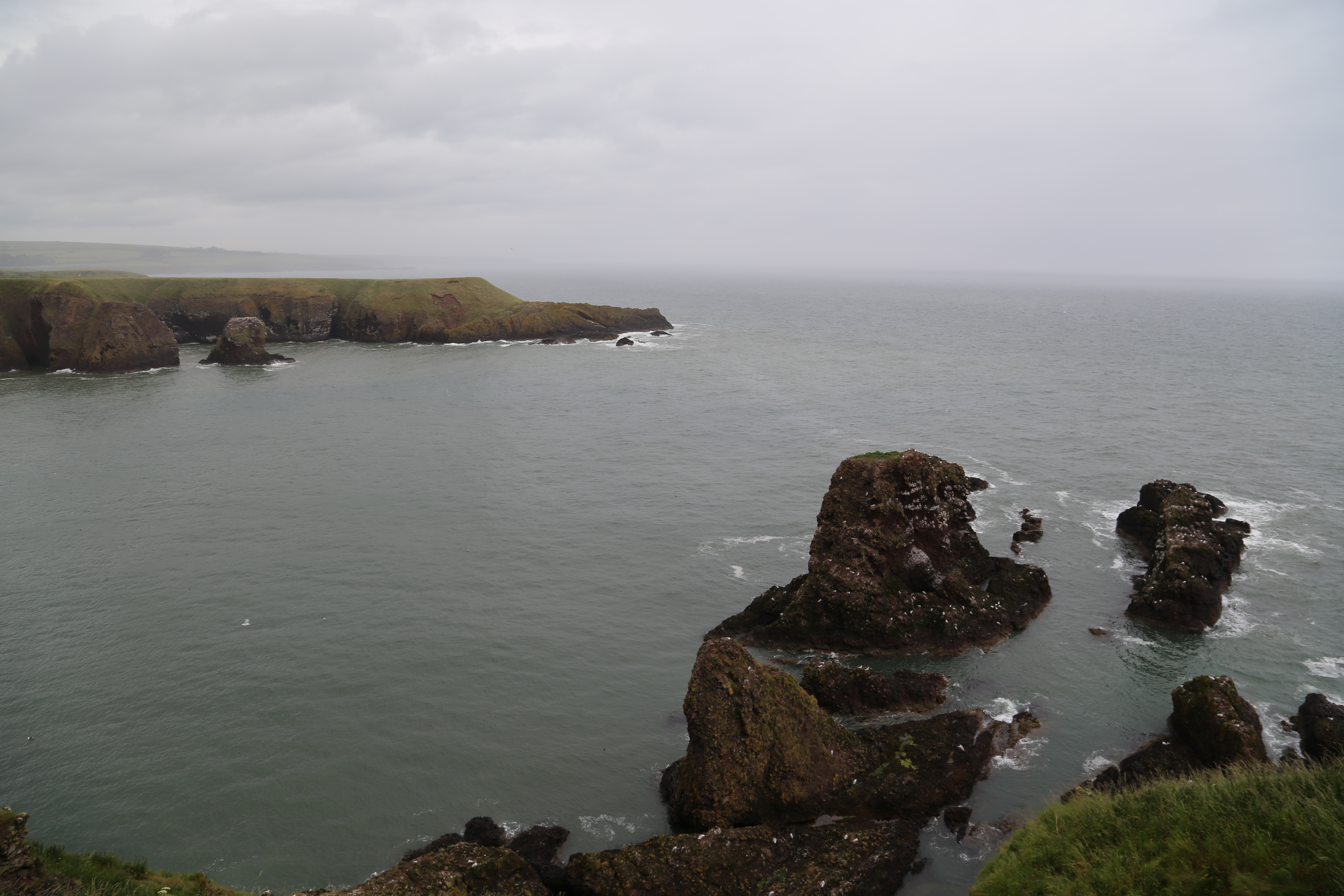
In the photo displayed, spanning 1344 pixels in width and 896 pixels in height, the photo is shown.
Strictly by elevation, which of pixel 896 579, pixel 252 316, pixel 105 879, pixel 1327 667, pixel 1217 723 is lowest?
pixel 1327 667

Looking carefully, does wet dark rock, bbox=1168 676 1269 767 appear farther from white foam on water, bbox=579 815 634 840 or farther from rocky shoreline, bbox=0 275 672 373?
rocky shoreline, bbox=0 275 672 373

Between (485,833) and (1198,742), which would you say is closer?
(485,833)

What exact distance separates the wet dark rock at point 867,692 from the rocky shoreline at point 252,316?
9355 centimetres

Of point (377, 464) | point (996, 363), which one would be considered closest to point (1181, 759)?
point (377, 464)

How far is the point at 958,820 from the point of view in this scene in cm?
1905

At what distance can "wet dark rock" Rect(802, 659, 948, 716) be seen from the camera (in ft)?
78.7

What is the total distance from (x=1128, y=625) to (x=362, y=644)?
30.7 meters

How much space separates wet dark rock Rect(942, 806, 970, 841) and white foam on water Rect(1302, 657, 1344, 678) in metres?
16.6

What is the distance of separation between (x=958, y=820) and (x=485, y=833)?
1247 centimetres

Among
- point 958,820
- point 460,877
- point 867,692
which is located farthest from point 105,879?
point 867,692

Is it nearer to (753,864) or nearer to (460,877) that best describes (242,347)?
(460,877)

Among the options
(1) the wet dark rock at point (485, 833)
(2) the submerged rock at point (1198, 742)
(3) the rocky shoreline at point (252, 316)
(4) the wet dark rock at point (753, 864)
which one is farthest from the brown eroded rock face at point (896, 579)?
(3) the rocky shoreline at point (252, 316)

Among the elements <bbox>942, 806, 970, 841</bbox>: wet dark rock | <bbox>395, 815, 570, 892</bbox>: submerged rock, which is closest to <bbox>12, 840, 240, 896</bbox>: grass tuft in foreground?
<bbox>395, 815, 570, 892</bbox>: submerged rock

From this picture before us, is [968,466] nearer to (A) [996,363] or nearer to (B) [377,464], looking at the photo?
(B) [377,464]
